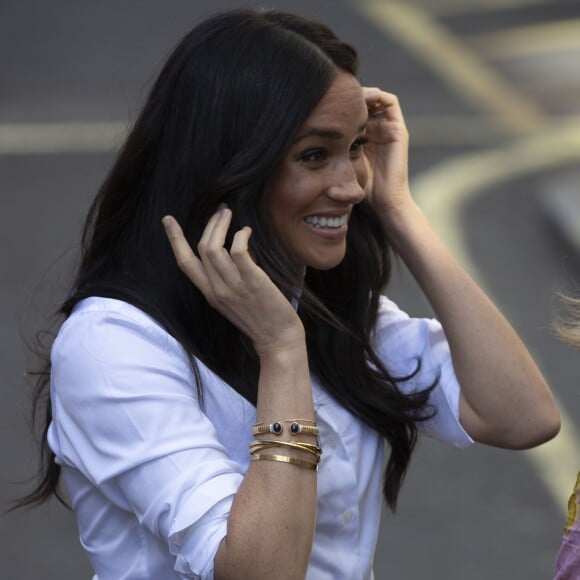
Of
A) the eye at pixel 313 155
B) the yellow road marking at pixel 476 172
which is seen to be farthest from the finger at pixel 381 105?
the yellow road marking at pixel 476 172

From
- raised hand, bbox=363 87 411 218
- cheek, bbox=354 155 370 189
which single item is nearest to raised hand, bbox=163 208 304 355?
cheek, bbox=354 155 370 189

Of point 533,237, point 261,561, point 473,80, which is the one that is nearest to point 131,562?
point 261,561

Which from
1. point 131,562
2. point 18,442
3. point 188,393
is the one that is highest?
point 188,393

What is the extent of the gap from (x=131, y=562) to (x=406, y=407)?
742mm

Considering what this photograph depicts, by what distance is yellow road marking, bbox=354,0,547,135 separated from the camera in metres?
12.0

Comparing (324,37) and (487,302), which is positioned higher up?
(324,37)

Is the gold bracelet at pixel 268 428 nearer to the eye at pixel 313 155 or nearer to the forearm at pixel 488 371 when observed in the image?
the eye at pixel 313 155

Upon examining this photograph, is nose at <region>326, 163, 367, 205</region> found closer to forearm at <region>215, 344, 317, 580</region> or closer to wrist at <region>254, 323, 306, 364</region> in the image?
wrist at <region>254, 323, 306, 364</region>

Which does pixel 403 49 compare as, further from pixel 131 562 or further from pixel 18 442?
pixel 131 562

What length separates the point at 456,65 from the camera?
44.8 feet

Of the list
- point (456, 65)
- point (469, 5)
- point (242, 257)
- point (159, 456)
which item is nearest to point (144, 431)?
point (159, 456)

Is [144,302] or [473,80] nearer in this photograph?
[144,302]

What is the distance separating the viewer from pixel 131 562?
9.53 ft

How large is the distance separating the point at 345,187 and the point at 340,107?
165mm
